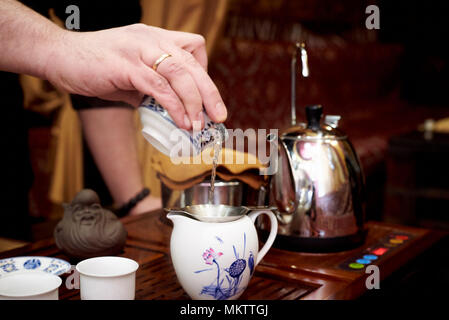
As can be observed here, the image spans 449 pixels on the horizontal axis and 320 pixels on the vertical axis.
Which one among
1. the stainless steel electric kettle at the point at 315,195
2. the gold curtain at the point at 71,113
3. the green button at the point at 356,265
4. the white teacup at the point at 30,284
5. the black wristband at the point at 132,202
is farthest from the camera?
the gold curtain at the point at 71,113

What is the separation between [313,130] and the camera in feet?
3.99

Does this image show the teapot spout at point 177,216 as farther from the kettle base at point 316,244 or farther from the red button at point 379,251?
the red button at point 379,251

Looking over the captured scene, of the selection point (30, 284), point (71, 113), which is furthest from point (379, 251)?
point (71, 113)

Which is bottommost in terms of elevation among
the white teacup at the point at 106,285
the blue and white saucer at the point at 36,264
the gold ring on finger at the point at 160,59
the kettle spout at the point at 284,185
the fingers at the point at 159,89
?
the blue and white saucer at the point at 36,264

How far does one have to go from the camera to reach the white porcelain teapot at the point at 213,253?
2.80 ft

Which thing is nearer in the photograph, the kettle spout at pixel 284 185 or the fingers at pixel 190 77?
the fingers at pixel 190 77

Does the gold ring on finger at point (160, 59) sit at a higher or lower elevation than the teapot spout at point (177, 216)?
higher

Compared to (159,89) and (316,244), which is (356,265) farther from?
(159,89)

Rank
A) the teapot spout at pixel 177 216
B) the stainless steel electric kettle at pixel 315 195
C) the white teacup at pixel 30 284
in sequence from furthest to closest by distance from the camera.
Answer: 1. the stainless steel electric kettle at pixel 315 195
2. the teapot spout at pixel 177 216
3. the white teacup at pixel 30 284

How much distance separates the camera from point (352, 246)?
1185mm

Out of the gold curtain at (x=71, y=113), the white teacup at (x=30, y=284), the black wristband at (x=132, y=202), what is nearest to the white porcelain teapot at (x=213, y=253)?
the white teacup at (x=30, y=284)

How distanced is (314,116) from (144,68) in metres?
0.41

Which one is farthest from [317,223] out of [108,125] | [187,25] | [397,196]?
[397,196]

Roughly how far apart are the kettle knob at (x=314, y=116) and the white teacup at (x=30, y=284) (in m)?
0.65
